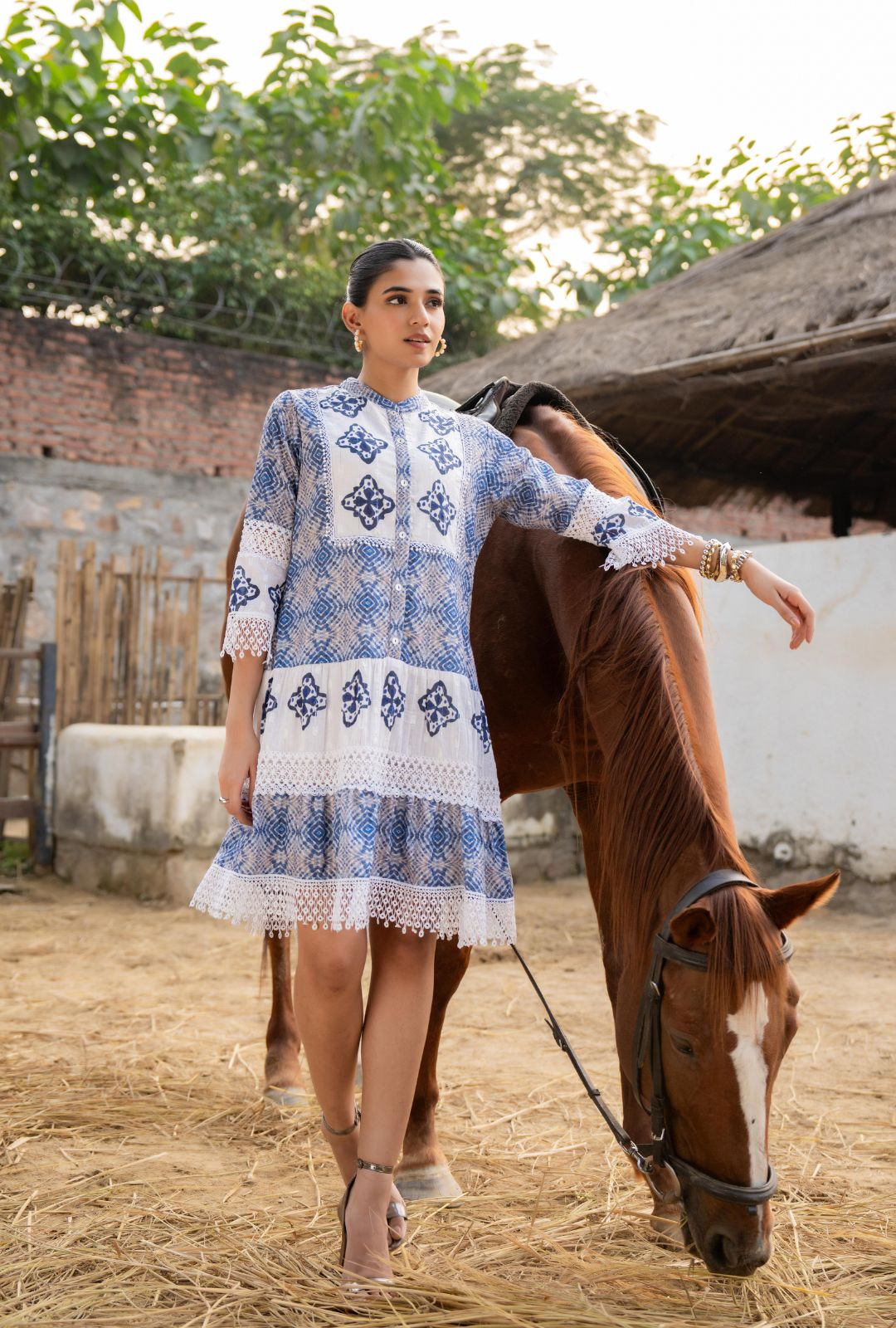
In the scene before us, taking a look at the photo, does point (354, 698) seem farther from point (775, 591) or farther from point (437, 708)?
point (775, 591)

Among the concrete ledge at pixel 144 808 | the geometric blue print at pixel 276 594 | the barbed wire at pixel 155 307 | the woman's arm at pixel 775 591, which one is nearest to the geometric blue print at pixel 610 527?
the woman's arm at pixel 775 591

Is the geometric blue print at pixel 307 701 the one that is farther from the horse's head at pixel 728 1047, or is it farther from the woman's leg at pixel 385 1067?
the horse's head at pixel 728 1047

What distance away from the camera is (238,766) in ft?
6.71

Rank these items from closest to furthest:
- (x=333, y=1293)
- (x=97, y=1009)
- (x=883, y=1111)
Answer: (x=333, y=1293), (x=883, y=1111), (x=97, y=1009)

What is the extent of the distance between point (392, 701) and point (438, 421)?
22.3 inches

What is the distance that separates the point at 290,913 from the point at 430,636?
1.73ft

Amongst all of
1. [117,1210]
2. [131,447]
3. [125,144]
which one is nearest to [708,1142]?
[117,1210]

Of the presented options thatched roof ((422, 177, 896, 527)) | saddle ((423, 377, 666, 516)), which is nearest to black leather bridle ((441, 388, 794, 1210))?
saddle ((423, 377, 666, 516))

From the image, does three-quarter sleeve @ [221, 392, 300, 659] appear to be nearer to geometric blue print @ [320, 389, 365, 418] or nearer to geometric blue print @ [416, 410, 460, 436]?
geometric blue print @ [320, 389, 365, 418]

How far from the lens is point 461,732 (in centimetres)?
205

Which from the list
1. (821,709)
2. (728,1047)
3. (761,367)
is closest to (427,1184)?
(728,1047)

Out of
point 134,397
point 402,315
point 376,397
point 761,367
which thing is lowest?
point 376,397

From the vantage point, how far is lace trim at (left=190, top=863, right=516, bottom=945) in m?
1.94

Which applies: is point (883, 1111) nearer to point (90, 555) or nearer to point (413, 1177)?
point (413, 1177)
